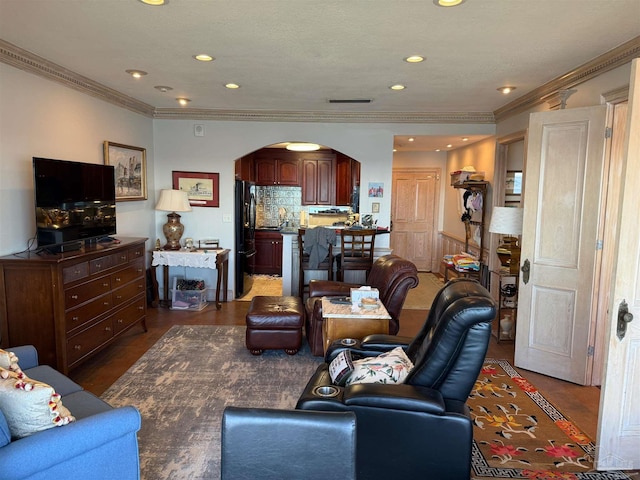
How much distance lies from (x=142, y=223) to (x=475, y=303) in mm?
4711

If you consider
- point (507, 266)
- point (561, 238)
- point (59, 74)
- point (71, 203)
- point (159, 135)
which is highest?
point (59, 74)

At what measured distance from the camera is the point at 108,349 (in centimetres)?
421

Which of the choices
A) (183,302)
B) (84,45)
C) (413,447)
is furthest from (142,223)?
(413,447)

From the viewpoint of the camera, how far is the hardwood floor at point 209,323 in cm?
319

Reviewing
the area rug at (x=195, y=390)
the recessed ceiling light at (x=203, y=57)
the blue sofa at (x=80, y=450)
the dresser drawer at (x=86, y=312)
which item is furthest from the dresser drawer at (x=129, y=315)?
the recessed ceiling light at (x=203, y=57)

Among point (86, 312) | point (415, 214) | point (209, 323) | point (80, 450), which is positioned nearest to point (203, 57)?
point (86, 312)

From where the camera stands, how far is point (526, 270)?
3.72m

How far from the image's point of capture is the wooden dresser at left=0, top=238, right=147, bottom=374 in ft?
10.2

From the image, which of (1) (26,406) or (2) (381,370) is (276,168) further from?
(1) (26,406)

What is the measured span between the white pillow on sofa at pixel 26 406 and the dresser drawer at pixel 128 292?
2.28m

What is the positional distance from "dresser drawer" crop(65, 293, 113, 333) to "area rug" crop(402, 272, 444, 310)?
3.75 meters

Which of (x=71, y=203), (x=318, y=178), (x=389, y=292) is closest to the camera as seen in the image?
(x=71, y=203)

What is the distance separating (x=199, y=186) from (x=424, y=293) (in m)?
3.82

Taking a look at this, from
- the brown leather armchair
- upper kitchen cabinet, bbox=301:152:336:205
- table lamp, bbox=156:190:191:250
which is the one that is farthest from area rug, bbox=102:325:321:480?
upper kitchen cabinet, bbox=301:152:336:205
